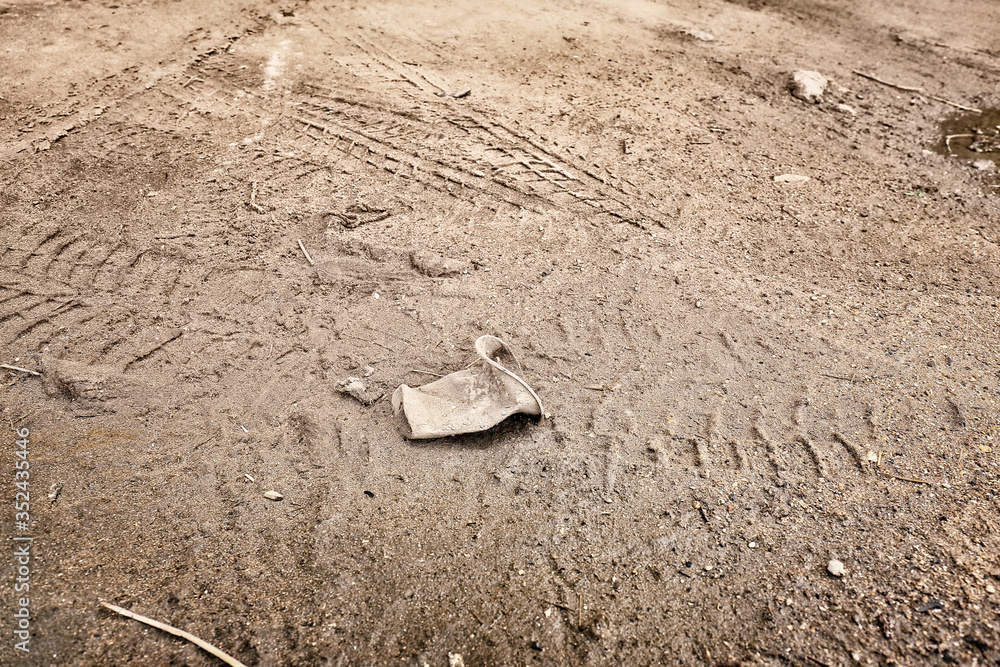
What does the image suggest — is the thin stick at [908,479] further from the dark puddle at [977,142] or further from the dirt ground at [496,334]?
the dark puddle at [977,142]

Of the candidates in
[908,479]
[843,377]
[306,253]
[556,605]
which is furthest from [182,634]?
[843,377]

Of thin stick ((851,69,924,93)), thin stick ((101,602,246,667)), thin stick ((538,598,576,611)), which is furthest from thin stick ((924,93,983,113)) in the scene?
thin stick ((101,602,246,667))

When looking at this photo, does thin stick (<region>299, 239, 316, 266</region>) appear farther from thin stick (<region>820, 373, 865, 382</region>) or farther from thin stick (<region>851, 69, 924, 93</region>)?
thin stick (<region>851, 69, 924, 93</region>)

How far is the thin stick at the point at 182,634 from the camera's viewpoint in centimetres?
208

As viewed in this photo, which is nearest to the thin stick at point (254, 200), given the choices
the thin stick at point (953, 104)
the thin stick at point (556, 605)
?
the thin stick at point (556, 605)

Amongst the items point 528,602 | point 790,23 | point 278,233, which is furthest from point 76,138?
point 790,23

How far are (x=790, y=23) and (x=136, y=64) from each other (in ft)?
21.6

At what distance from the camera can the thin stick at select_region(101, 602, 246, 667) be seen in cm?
208

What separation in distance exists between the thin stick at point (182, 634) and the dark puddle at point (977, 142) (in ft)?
18.5

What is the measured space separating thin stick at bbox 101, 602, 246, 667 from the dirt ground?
3 cm

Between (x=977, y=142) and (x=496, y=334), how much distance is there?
460cm

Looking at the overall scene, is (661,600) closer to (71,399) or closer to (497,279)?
(497,279)

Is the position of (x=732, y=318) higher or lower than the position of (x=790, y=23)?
lower

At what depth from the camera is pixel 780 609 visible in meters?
2.26
